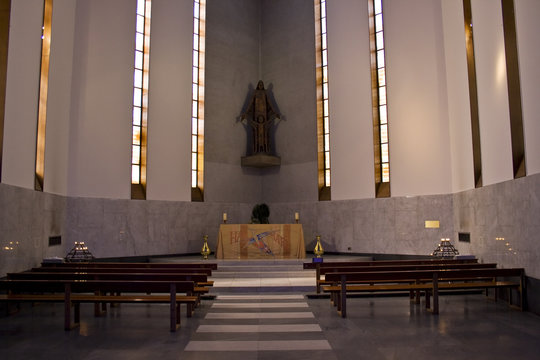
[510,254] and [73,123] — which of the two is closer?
[510,254]

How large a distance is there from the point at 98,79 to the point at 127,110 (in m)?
1.10

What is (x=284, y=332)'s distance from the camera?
557 cm

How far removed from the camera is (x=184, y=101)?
1409 centimetres

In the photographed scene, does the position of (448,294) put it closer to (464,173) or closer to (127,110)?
(464,173)

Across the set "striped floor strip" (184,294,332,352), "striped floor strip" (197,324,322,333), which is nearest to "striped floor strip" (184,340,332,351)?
"striped floor strip" (184,294,332,352)

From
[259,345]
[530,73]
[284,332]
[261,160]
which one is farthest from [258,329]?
[261,160]

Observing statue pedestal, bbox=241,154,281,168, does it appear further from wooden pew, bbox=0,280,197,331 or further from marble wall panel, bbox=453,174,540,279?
wooden pew, bbox=0,280,197,331

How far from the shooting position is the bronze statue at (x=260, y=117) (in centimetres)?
1533

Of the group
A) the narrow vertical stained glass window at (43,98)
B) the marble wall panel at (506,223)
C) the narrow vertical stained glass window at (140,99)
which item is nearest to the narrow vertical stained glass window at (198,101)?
the narrow vertical stained glass window at (140,99)

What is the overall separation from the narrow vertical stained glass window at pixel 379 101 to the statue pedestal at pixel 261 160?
3.44 m

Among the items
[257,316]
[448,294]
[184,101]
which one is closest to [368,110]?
[184,101]

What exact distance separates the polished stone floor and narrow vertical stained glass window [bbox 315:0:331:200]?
6.86 m

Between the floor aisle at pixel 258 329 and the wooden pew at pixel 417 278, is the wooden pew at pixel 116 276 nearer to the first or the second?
the floor aisle at pixel 258 329

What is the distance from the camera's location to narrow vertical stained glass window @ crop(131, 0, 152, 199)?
1307 centimetres
